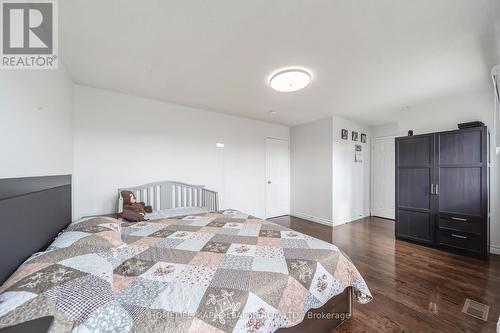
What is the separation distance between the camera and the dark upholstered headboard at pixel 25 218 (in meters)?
0.90

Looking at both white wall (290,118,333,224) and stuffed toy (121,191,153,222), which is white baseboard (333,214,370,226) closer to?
white wall (290,118,333,224)

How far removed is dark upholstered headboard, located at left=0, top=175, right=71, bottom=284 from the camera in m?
0.90

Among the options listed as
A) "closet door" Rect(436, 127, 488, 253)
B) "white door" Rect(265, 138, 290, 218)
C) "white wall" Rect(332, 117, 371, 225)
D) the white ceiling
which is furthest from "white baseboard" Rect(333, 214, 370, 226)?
the white ceiling

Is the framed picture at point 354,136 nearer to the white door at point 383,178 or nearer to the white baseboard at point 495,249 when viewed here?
the white door at point 383,178

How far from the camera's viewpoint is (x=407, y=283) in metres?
2.07

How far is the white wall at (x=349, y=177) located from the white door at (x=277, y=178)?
1.24 meters

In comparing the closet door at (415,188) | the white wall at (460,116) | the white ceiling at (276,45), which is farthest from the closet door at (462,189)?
the white ceiling at (276,45)

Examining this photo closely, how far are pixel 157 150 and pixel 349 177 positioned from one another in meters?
4.14

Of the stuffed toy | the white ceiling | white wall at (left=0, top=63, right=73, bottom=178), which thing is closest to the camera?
white wall at (left=0, top=63, right=73, bottom=178)

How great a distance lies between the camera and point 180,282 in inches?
41.9

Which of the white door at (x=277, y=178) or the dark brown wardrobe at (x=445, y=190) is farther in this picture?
the white door at (x=277, y=178)

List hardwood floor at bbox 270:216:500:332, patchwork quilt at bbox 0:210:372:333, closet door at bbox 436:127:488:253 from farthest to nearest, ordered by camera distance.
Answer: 1. closet door at bbox 436:127:488:253
2. hardwood floor at bbox 270:216:500:332
3. patchwork quilt at bbox 0:210:372:333

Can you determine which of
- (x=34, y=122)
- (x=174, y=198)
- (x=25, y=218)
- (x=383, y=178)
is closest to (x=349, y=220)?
(x=383, y=178)

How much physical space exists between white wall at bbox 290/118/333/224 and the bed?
8.77ft
